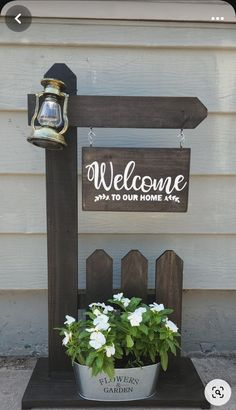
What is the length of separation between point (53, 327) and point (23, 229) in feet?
1.78

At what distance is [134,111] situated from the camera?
1812 millimetres

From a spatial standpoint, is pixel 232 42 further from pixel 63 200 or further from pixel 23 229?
pixel 23 229

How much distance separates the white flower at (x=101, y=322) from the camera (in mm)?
1662

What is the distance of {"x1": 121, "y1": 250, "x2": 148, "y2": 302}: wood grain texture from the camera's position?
1.94 m

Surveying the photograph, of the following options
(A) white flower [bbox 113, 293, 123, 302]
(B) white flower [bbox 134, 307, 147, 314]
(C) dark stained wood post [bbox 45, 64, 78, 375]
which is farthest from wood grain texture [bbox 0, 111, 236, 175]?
(B) white flower [bbox 134, 307, 147, 314]

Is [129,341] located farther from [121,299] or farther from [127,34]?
[127,34]

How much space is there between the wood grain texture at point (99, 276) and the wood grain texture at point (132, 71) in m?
0.83

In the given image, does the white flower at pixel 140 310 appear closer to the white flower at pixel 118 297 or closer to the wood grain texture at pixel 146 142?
the white flower at pixel 118 297

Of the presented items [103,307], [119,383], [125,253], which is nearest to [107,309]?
[103,307]

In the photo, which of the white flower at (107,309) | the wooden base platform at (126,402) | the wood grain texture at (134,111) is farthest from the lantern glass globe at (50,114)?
the wooden base platform at (126,402)

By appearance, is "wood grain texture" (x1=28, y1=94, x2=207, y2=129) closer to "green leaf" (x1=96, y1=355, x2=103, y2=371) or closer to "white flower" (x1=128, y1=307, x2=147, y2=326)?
"white flower" (x1=128, y1=307, x2=147, y2=326)

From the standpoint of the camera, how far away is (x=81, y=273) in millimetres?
2213

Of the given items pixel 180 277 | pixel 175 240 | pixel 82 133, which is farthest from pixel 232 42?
pixel 180 277

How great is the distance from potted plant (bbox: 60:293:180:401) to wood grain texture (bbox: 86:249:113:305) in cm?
13
